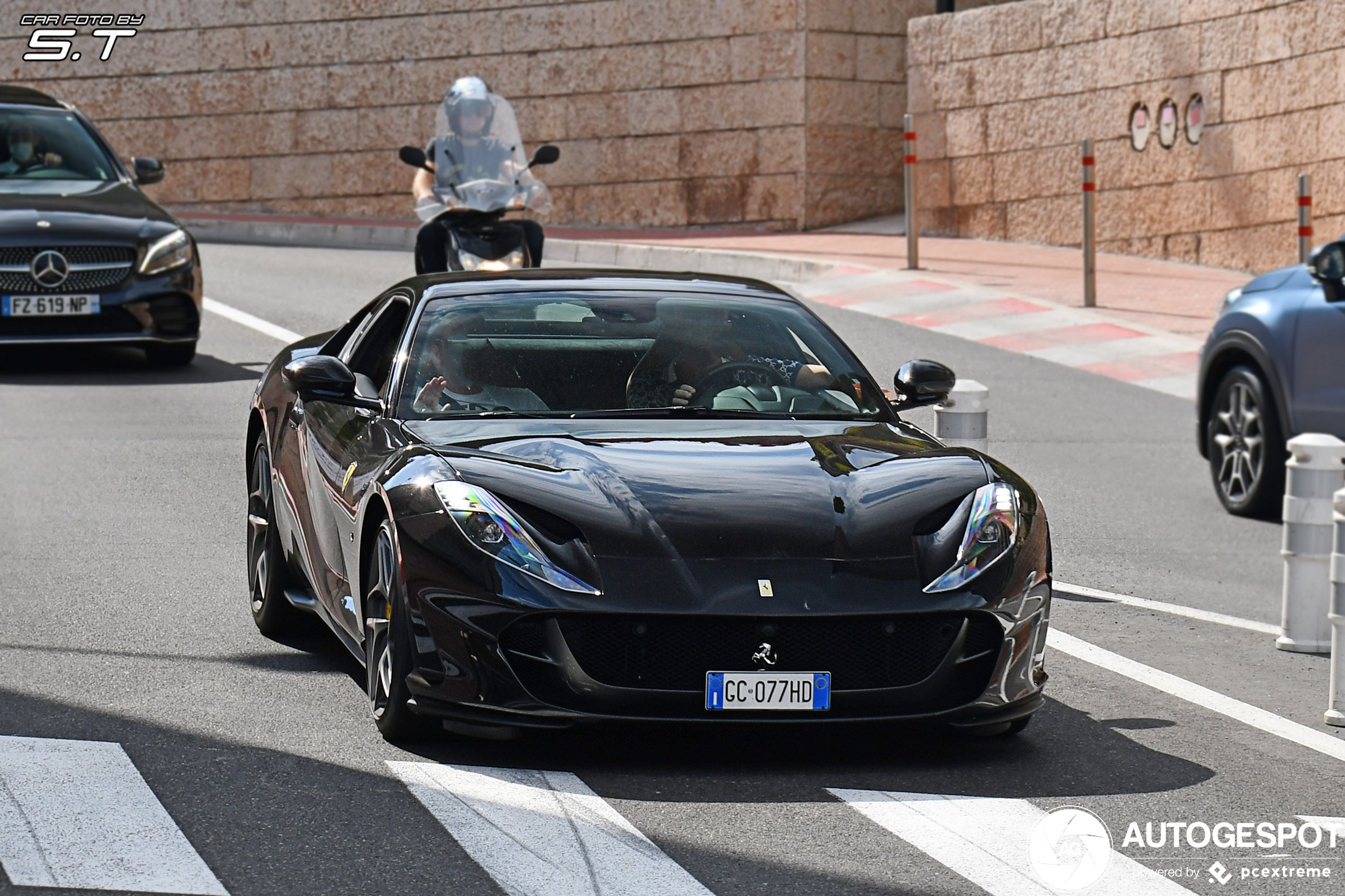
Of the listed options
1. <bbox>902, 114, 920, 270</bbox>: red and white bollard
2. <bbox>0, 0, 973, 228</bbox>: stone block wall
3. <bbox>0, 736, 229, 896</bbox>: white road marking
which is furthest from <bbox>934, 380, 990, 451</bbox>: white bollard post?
<bbox>0, 0, 973, 228</bbox>: stone block wall

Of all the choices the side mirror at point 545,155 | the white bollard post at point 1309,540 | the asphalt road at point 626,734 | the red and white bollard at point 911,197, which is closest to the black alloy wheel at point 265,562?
the asphalt road at point 626,734

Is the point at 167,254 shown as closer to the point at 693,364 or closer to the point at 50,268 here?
the point at 50,268

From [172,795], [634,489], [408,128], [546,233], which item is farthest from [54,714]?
[408,128]

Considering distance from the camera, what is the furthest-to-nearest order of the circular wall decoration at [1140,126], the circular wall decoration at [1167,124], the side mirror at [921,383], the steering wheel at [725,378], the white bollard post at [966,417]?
the circular wall decoration at [1140,126] → the circular wall decoration at [1167,124] → the white bollard post at [966,417] → the side mirror at [921,383] → the steering wheel at [725,378]

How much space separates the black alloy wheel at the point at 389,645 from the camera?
5.57m

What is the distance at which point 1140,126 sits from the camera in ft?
72.9

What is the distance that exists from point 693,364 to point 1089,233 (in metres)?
11.9

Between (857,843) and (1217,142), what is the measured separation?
A: 17410 millimetres

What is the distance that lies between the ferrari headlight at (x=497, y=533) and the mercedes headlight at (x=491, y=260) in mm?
7109

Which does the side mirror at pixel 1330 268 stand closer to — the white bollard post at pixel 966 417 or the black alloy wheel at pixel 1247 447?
the black alloy wheel at pixel 1247 447

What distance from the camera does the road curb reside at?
21.2 m

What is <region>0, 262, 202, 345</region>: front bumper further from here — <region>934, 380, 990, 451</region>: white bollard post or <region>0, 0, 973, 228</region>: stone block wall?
<region>0, 0, 973, 228</region>: stone block wall

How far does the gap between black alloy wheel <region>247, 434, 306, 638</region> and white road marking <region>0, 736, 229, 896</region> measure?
154 cm

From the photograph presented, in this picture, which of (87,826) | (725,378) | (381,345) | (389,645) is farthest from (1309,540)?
(87,826)
